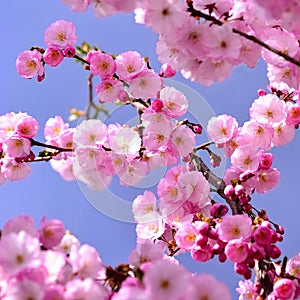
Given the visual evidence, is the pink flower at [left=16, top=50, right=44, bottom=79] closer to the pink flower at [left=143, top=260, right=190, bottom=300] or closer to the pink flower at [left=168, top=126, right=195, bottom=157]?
the pink flower at [left=168, top=126, right=195, bottom=157]

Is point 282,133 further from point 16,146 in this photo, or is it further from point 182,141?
point 16,146

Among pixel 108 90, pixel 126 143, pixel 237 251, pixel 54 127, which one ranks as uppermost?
pixel 108 90

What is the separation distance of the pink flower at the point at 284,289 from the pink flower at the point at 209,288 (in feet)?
2.90

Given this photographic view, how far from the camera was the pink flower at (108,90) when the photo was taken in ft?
11.4

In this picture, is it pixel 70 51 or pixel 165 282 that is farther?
pixel 70 51

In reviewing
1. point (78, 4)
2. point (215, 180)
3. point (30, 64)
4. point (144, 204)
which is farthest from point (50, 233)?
point (30, 64)

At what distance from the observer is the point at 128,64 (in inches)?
137

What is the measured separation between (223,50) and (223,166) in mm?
1294

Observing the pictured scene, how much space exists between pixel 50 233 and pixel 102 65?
1.69 metres

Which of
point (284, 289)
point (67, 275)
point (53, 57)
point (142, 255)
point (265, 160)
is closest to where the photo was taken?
point (67, 275)

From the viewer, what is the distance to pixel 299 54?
283cm

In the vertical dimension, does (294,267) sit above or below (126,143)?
below

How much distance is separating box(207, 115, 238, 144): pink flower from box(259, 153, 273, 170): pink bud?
1.00ft

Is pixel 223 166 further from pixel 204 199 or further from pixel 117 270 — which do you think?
pixel 117 270
